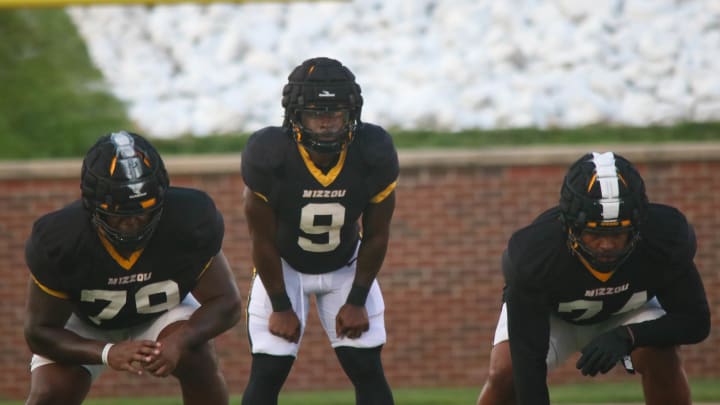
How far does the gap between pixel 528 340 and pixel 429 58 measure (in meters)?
6.19

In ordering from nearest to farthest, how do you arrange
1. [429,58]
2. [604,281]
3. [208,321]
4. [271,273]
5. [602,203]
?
[602,203] < [604,281] < [208,321] < [271,273] < [429,58]

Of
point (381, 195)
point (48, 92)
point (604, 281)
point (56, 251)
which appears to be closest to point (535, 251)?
point (604, 281)

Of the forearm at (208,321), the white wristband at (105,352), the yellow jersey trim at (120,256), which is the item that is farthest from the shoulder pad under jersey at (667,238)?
the white wristband at (105,352)

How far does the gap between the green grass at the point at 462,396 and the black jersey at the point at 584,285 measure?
10.5 ft

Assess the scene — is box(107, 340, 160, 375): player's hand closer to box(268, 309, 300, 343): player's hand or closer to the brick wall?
box(268, 309, 300, 343): player's hand

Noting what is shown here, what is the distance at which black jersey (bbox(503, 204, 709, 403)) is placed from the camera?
5.17 meters

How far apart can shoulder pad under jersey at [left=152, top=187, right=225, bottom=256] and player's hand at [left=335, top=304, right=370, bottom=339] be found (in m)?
0.82

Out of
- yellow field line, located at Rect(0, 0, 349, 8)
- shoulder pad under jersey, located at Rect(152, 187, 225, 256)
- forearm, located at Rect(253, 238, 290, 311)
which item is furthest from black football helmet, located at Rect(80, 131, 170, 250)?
yellow field line, located at Rect(0, 0, 349, 8)

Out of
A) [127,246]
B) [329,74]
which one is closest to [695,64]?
[329,74]

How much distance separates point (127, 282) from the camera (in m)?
5.36

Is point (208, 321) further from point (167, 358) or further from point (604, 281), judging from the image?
point (604, 281)

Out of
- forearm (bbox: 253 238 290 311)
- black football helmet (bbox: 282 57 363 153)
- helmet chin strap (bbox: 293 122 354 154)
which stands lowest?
forearm (bbox: 253 238 290 311)

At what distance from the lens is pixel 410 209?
991cm

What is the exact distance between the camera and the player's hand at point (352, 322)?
19.4 ft
